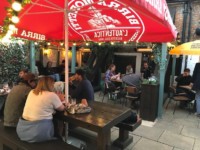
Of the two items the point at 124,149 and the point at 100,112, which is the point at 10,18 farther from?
the point at 124,149

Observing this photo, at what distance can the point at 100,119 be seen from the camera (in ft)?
9.18

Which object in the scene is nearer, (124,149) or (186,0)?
(124,149)

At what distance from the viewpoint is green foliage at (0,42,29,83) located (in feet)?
20.4

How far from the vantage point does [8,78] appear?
6398mm

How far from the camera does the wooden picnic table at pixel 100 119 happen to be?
2605 millimetres

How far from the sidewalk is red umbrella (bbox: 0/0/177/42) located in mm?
2181

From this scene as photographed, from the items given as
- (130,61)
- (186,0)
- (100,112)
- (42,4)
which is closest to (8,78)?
(42,4)

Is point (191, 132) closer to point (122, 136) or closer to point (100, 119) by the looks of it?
point (122, 136)

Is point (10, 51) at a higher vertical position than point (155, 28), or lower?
lower

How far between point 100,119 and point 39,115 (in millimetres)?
904

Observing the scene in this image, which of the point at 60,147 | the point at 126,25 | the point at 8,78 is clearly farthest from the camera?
the point at 8,78

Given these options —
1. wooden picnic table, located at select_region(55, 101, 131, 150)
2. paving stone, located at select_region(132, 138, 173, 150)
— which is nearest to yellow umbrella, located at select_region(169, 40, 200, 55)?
paving stone, located at select_region(132, 138, 173, 150)

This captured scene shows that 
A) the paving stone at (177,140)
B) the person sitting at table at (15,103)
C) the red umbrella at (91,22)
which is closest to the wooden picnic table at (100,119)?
the person sitting at table at (15,103)

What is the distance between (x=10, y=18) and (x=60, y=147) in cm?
186
